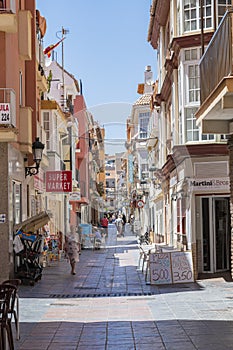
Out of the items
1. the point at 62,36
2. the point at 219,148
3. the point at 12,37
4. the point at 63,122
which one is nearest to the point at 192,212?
the point at 219,148

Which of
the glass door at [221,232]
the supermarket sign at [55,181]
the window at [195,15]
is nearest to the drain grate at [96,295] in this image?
the glass door at [221,232]

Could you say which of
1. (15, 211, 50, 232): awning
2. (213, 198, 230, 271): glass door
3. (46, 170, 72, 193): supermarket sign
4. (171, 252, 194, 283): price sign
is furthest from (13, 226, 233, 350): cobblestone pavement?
(46, 170, 72, 193): supermarket sign

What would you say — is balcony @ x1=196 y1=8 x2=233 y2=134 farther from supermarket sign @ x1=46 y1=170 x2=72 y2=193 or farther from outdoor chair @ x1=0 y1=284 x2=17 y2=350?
supermarket sign @ x1=46 y1=170 x2=72 y2=193

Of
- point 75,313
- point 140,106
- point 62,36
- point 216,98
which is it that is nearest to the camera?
point 216,98

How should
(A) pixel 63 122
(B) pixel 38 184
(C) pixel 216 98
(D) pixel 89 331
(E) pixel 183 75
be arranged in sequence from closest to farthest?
(D) pixel 89 331 → (C) pixel 216 98 → (E) pixel 183 75 → (B) pixel 38 184 → (A) pixel 63 122

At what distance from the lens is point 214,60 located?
43.5ft

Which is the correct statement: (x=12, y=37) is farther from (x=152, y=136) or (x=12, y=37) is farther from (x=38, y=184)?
(x=152, y=136)

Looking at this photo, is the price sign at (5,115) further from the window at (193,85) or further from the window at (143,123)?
the window at (143,123)

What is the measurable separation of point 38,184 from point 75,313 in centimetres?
1380

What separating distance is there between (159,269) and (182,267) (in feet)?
2.27

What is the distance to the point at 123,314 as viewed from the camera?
42.8ft

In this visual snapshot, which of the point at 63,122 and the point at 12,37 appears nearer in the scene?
the point at 12,37

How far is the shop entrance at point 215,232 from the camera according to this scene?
20.6 m

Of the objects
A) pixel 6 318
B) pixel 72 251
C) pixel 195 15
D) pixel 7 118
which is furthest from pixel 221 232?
pixel 6 318
